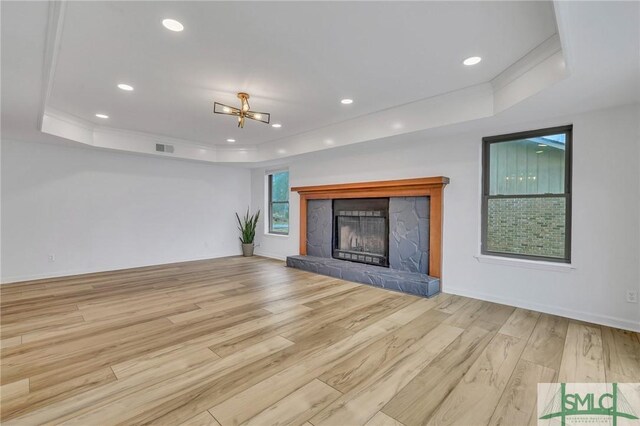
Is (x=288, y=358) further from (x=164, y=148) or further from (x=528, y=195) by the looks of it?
(x=164, y=148)

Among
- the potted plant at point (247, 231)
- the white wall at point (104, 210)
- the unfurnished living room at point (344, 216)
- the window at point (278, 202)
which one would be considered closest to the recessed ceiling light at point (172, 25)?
the unfurnished living room at point (344, 216)

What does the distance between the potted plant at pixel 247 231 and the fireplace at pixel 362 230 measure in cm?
282

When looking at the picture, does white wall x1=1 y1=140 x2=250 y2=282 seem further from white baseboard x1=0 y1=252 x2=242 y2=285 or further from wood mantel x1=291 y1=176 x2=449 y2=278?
wood mantel x1=291 y1=176 x2=449 y2=278

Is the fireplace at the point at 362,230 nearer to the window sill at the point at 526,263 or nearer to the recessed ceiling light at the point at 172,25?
the window sill at the point at 526,263

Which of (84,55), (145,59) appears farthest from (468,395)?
(84,55)

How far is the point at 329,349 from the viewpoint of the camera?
2.59m

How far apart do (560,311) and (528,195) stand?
1.47 metres

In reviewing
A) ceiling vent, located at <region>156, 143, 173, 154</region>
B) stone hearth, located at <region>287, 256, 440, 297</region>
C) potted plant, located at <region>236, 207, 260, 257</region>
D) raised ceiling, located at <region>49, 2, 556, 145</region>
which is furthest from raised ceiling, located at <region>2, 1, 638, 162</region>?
potted plant, located at <region>236, 207, 260, 257</region>

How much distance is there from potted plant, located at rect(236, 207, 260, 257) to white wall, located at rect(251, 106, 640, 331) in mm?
4492

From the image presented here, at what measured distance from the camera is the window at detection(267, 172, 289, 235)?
7.61 metres

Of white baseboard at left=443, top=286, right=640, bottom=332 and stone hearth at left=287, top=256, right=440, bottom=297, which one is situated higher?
stone hearth at left=287, top=256, right=440, bottom=297

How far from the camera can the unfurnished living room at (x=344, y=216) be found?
2.00 m

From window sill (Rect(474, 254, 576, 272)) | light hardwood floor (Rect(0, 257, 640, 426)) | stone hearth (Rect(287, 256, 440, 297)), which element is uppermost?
window sill (Rect(474, 254, 576, 272))

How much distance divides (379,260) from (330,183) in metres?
1.94
